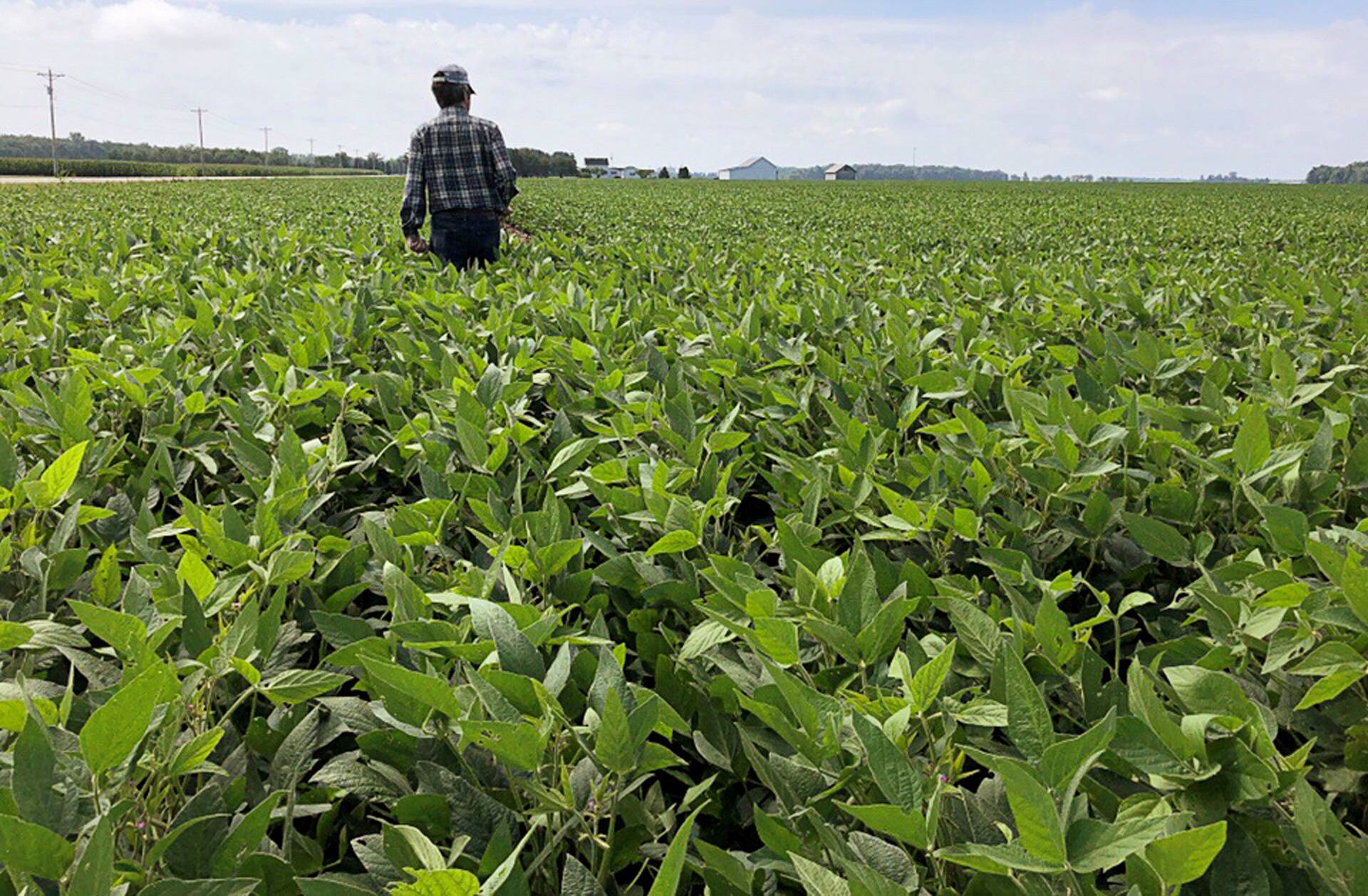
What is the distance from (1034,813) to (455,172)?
671 centimetres

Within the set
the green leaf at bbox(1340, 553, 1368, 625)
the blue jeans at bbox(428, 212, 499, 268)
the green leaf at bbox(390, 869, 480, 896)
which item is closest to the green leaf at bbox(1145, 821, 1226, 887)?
the green leaf at bbox(1340, 553, 1368, 625)

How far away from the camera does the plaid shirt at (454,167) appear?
658 cm

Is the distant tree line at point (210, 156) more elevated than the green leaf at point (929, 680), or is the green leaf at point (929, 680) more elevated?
the distant tree line at point (210, 156)

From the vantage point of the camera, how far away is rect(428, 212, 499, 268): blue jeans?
6.80 metres

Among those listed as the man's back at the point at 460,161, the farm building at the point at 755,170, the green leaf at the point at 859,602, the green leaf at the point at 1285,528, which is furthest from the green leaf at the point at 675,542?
the farm building at the point at 755,170

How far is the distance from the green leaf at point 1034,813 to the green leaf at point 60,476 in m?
1.63

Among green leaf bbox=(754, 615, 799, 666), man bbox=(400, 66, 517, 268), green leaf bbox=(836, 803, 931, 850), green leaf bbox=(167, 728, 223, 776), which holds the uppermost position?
man bbox=(400, 66, 517, 268)

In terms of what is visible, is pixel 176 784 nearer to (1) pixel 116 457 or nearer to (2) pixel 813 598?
(2) pixel 813 598

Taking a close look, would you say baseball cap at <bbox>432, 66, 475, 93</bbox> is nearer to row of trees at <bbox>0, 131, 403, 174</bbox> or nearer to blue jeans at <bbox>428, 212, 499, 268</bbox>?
blue jeans at <bbox>428, 212, 499, 268</bbox>

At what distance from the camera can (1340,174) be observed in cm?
10881

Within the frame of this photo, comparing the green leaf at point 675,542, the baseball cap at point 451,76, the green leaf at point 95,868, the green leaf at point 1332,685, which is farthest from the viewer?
the baseball cap at point 451,76

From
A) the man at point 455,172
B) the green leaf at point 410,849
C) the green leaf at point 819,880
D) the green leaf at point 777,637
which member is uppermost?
the man at point 455,172

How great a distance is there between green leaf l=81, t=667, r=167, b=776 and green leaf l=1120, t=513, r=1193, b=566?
1.54 meters

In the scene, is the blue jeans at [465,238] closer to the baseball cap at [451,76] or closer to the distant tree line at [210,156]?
the baseball cap at [451,76]
